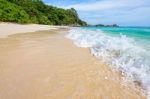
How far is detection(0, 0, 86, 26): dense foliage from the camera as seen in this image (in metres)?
41.6

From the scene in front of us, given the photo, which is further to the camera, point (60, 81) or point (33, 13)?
point (33, 13)

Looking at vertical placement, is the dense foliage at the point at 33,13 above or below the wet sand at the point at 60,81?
below

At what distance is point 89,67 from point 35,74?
1.33 m

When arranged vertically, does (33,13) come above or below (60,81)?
below

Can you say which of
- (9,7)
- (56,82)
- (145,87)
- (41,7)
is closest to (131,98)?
(145,87)

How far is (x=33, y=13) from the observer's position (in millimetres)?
68125

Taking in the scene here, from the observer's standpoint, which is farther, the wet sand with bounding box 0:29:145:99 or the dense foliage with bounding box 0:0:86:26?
the dense foliage with bounding box 0:0:86:26

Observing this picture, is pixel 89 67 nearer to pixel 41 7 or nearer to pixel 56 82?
pixel 56 82

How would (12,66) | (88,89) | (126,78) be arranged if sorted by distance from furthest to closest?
(12,66), (126,78), (88,89)

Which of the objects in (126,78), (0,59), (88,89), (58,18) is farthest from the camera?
(58,18)

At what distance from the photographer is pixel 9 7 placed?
42.8m

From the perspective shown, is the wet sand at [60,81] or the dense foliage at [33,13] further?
the dense foliage at [33,13]

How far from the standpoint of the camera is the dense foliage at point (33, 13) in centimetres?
4156

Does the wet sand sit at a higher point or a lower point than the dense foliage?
higher
